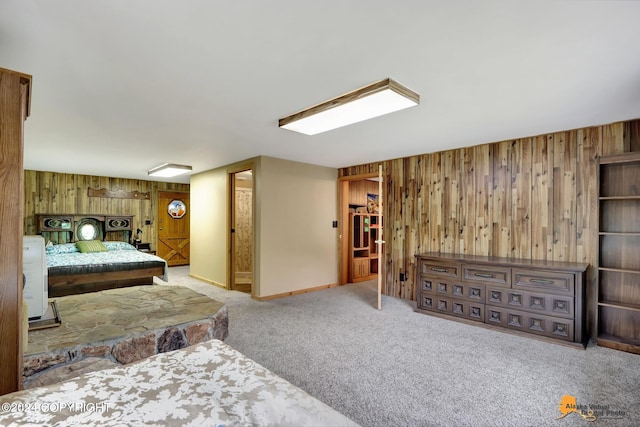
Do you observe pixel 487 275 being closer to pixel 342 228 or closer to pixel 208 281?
A: pixel 342 228

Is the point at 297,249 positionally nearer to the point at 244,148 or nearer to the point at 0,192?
the point at 244,148

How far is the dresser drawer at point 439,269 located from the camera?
12.4 feet

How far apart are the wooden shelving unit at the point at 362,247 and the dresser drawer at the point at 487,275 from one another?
270cm

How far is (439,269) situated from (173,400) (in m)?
3.64

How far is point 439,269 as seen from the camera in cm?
394

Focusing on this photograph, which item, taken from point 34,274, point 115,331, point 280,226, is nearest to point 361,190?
point 280,226

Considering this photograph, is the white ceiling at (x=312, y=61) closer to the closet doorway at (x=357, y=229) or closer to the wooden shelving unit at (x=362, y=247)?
the closet doorway at (x=357, y=229)

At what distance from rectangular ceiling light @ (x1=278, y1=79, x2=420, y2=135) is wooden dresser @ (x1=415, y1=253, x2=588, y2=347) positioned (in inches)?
85.4

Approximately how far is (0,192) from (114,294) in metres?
1.89

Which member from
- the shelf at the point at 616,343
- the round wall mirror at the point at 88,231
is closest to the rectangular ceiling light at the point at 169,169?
the round wall mirror at the point at 88,231

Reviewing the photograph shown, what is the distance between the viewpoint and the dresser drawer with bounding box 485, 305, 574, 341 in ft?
9.98

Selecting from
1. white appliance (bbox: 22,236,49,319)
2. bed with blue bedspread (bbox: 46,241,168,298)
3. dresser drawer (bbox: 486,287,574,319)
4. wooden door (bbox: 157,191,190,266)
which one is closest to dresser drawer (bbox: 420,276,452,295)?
dresser drawer (bbox: 486,287,574,319)

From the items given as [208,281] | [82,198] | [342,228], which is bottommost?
[208,281]

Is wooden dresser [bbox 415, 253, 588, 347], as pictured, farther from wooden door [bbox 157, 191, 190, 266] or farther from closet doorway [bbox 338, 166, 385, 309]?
wooden door [bbox 157, 191, 190, 266]
